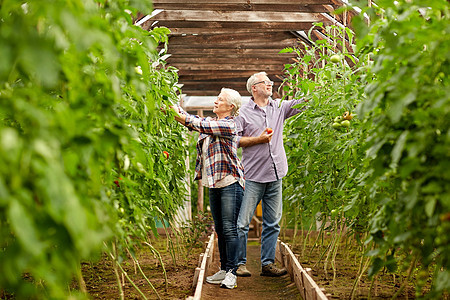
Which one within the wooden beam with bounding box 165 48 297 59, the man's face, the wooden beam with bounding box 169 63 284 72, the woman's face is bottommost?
the woman's face

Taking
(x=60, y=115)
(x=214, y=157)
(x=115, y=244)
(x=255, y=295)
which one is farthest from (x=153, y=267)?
(x=60, y=115)

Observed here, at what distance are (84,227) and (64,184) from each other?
90 mm

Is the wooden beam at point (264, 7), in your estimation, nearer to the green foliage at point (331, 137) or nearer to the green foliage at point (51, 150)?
the green foliage at point (331, 137)

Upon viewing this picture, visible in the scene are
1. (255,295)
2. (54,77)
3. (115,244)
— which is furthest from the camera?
(255,295)

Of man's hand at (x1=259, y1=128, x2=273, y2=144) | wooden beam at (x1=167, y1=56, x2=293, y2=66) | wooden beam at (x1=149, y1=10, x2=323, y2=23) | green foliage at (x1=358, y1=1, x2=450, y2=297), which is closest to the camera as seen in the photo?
green foliage at (x1=358, y1=1, x2=450, y2=297)

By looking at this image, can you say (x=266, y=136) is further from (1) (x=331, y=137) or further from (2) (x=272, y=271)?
(2) (x=272, y=271)

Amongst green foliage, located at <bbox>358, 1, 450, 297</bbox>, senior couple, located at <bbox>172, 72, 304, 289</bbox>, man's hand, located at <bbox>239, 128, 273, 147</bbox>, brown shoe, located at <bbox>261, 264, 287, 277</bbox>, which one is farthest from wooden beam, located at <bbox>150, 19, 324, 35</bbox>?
green foliage, located at <bbox>358, 1, 450, 297</bbox>

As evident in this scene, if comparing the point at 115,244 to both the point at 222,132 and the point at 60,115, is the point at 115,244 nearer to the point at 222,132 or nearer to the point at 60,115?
the point at 60,115

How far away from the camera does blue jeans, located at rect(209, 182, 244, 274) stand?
131 inches

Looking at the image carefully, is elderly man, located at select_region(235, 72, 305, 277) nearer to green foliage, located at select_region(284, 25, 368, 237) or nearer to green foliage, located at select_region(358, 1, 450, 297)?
green foliage, located at select_region(284, 25, 368, 237)

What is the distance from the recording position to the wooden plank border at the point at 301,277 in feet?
8.82

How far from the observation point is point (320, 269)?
3.74 metres

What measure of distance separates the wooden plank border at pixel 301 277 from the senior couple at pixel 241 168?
0.18 metres

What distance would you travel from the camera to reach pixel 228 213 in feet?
11.0
